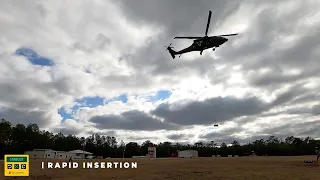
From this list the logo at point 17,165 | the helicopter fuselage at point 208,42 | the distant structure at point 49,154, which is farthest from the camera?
the distant structure at point 49,154

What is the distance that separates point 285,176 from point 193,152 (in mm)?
104774

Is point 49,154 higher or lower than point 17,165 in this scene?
lower

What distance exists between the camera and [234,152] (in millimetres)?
148250

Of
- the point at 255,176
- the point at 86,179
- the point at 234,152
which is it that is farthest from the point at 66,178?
the point at 234,152

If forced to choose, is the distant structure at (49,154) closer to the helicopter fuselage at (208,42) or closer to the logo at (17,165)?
the logo at (17,165)

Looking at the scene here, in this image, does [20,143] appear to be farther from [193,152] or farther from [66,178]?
[66,178]

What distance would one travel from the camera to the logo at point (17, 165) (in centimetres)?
3503

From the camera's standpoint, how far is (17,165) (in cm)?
3728

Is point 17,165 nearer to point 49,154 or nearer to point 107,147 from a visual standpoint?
point 49,154

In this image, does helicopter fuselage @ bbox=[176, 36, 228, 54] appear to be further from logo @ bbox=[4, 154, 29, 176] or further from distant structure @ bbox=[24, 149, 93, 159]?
distant structure @ bbox=[24, 149, 93, 159]

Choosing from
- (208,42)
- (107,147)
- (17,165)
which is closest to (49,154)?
(107,147)

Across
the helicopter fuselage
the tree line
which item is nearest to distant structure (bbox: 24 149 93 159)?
the tree line

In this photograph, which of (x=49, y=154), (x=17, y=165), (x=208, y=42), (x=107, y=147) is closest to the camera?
(x=208, y=42)

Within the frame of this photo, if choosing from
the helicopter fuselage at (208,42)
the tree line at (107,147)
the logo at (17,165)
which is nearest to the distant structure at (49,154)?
the tree line at (107,147)
